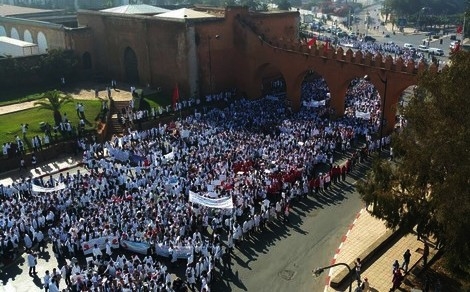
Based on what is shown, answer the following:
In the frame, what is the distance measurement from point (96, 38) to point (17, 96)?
9.59 metres

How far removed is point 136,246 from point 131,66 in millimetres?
28357

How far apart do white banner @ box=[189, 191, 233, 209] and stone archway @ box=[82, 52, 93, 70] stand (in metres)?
30.6

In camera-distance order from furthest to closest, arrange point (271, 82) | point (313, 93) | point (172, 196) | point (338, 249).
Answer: point (271, 82)
point (313, 93)
point (172, 196)
point (338, 249)

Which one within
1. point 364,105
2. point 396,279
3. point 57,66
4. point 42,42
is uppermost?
point 42,42

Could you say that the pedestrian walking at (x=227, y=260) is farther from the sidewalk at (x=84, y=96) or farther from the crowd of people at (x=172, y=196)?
the sidewalk at (x=84, y=96)

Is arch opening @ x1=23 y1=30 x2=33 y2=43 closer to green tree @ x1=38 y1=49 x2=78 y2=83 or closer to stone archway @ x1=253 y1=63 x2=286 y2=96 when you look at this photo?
green tree @ x1=38 y1=49 x2=78 y2=83

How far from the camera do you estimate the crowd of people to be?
1762cm

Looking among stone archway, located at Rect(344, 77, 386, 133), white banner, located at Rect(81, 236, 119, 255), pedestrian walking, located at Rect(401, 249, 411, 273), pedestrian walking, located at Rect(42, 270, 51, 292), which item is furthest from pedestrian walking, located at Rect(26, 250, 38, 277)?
stone archway, located at Rect(344, 77, 386, 133)

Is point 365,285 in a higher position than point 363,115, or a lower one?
lower

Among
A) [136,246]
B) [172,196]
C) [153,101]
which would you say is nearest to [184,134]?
[172,196]

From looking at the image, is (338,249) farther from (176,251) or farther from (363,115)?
(363,115)

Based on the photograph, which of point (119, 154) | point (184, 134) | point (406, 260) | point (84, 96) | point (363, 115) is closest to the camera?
point (406, 260)

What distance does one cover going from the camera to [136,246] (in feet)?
61.3

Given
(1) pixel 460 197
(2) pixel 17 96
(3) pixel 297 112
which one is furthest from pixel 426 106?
(2) pixel 17 96
